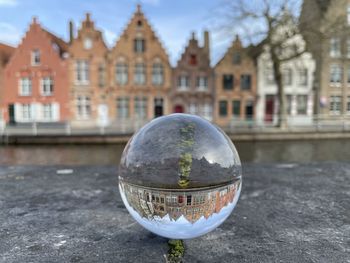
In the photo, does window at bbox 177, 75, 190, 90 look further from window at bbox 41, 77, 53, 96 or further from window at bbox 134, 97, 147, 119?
window at bbox 41, 77, 53, 96

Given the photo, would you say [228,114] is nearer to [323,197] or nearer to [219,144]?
[323,197]

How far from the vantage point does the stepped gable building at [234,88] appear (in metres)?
33.0

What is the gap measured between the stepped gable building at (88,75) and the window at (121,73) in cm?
131

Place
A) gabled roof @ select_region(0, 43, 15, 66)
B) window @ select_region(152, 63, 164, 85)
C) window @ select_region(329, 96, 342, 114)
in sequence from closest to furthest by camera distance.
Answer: window @ select_region(152, 63, 164, 85), gabled roof @ select_region(0, 43, 15, 66), window @ select_region(329, 96, 342, 114)

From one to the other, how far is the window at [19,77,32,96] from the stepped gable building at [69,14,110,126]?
475cm

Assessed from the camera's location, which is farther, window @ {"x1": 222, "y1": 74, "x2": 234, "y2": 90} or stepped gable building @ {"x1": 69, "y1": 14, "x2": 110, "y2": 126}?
window @ {"x1": 222, "y1": 74, "x2": 234, "y2": 90}

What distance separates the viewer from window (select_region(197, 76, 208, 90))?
3303 centimetres

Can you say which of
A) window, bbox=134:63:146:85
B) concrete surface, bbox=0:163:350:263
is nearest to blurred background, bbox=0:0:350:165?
window, bbox=134:63:146:85

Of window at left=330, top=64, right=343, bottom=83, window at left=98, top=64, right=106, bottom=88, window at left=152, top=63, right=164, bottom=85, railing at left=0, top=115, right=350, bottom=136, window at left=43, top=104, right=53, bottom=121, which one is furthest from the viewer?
window at left=330, top=64, right=343, bottom=83

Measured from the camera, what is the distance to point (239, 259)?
340cm

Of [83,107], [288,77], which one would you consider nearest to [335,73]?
[288,77]

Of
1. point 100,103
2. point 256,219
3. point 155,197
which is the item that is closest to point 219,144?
point 155,197

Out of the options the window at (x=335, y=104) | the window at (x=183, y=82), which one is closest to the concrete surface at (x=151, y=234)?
the window at (x=183, y=82)

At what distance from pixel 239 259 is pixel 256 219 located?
57.3 inches
